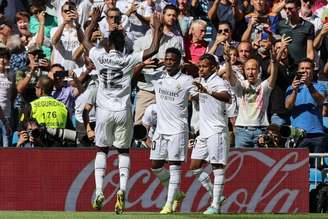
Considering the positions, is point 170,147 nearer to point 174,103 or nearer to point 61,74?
point 174,103

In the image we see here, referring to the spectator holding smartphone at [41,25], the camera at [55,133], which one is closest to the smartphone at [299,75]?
the camera at [55,133]

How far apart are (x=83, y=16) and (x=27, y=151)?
480 cm

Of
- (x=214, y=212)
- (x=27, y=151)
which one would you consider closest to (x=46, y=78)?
(x=27, y=151)

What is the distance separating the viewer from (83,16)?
22.9m

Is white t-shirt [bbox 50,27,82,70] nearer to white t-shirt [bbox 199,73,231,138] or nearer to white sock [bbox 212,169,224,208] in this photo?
white t-shirt [bbox 199,73,231,138]

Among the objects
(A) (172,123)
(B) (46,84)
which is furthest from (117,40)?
(B) (46,84)

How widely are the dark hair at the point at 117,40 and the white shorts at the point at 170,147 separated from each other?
1.50 meters

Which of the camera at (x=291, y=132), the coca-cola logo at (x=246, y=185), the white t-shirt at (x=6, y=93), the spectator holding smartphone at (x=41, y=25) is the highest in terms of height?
the spectator holding smartphone at (x=41, y=25)

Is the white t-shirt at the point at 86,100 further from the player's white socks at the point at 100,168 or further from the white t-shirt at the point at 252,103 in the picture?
the player's white socks at the point at 100,168

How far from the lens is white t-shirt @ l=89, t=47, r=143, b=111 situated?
656 inches

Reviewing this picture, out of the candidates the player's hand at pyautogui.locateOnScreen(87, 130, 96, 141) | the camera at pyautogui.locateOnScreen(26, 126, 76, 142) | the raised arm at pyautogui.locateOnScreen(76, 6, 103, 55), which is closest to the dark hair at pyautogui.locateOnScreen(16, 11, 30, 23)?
the camera at pyautogui.locateOnScreen(26, 126, 76, 142)

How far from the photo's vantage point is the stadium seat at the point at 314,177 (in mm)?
19375

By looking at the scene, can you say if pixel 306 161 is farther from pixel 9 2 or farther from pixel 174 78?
pixel 9 2

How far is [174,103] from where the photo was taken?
1712 centimetres
